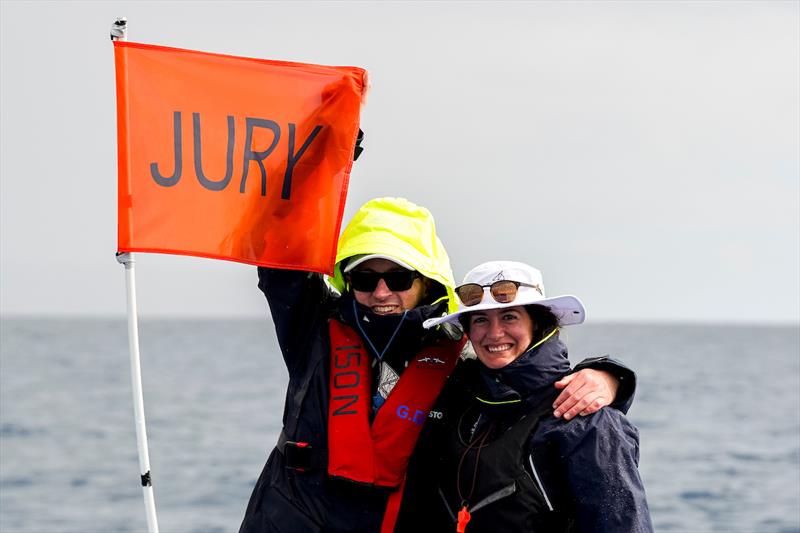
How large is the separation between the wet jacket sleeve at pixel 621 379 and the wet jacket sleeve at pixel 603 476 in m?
0.18

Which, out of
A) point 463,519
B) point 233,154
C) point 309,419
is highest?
point 233,154

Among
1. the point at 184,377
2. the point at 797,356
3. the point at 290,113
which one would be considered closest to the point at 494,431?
the point at 290,113

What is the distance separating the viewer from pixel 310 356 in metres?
4.33

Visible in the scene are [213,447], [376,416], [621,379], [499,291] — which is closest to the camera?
[621,379]

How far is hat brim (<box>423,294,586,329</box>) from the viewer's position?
12.5 ft

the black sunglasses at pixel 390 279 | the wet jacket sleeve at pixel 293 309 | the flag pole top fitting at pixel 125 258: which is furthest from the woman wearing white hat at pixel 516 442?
the flag pole top fitting at pixel 125 258

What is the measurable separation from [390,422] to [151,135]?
1474 millimetres

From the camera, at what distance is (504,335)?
3.87m

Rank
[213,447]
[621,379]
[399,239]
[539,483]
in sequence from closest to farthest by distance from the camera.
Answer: [539,483]
[621,379]
[399,239]
[213,447]

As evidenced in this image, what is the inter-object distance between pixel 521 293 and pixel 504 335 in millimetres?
162

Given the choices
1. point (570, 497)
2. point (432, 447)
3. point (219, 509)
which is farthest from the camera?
point (219, 509)

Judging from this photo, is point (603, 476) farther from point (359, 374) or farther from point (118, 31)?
point (118, 31)

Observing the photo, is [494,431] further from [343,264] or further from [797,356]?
[797,356]

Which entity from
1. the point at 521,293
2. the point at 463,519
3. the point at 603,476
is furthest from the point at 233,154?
the point at 603,476
